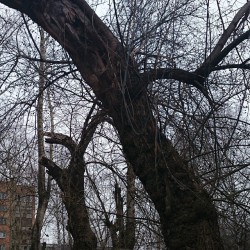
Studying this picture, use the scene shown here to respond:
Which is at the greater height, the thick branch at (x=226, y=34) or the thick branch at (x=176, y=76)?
the thick branch at (x=226, y=34)

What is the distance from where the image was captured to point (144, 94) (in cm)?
446

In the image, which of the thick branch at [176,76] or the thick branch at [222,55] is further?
the thick branch at [176,76]

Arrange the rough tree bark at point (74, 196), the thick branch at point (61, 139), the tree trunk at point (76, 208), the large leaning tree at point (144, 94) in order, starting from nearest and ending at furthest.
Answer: the large leaning tree at point (144, 94)
the rough tree bark at point (74, 196)
the tree trunk at point (76, 208)
the thick branch at point (61, 139)

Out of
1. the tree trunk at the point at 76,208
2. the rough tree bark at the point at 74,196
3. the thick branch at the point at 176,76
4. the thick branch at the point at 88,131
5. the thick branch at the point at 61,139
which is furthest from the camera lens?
the thick branch at the point at 61,139

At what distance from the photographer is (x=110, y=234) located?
9883 mm

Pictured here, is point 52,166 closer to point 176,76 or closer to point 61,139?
point 61,139

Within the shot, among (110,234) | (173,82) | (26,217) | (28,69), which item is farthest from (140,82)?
(26,217)

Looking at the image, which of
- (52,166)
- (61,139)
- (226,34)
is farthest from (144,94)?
(52,166)

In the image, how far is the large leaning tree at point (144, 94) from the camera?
395cm

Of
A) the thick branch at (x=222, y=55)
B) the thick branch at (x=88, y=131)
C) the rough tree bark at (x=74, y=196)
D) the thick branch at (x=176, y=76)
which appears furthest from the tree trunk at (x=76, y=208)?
the thick branch at (x=222, y=55)

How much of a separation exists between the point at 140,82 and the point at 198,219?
1.35 meters

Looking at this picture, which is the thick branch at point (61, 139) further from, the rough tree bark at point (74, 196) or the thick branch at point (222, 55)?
the thick branch at point (222, 55)

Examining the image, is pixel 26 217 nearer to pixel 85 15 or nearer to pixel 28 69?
pixel 28 69

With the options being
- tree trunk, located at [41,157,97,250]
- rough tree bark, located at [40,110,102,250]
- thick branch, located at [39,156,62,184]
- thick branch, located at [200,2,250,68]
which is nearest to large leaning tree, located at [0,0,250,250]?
thick branch, located at [200,2,250,68]
